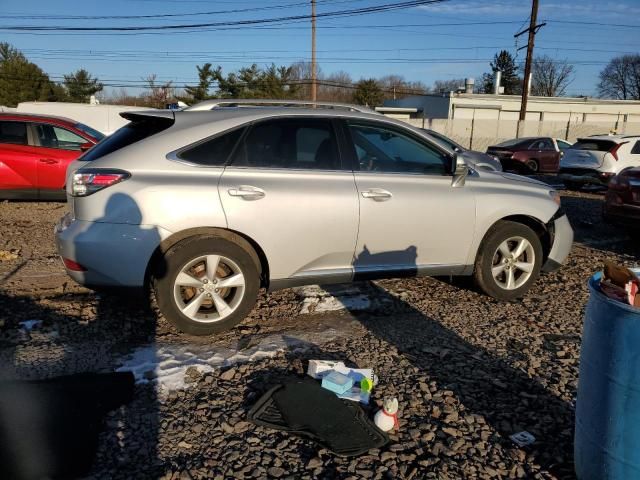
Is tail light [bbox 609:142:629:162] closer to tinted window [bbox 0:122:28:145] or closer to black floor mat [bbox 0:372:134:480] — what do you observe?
tinted window [bbox 0:122:28:145]

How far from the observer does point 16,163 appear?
875 cm

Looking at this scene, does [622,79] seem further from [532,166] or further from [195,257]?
[195,257]

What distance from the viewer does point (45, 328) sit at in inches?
163

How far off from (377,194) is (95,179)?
7.03 feet

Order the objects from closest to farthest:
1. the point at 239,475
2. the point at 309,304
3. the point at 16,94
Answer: the point at 239,475
the point at 309,304
the point at 16,94

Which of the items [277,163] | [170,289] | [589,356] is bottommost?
[170,289]

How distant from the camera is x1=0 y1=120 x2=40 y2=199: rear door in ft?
28.6

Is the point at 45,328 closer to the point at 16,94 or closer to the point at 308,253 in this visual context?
the point at 308,253

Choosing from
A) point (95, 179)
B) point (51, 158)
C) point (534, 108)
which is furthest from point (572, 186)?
point (534, 108)

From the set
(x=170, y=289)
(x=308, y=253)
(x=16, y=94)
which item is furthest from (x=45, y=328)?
(x=16, y=94)

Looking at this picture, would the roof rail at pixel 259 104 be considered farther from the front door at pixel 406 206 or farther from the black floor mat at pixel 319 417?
the black floor mat at pixel 319 417

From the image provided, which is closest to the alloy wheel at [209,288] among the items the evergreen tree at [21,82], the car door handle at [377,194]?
the car door handle at [377,194]

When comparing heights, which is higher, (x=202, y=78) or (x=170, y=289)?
(x=202, y=78)

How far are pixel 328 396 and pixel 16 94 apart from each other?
43.6 m
